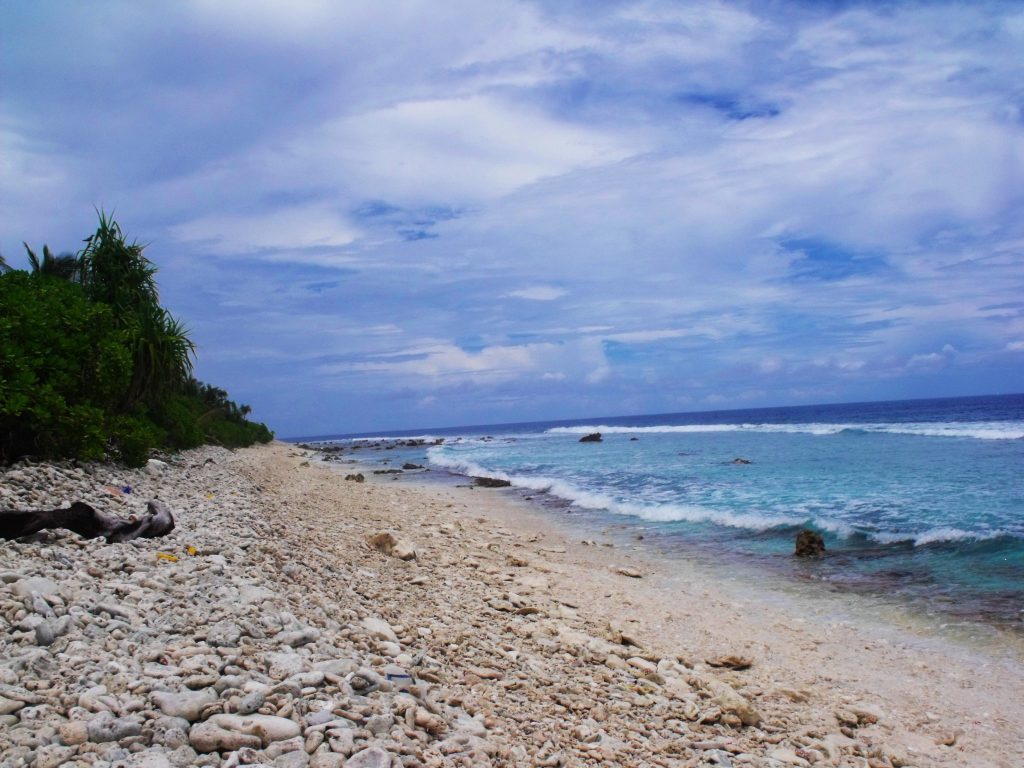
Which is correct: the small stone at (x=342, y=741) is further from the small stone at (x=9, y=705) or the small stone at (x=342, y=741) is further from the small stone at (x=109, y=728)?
the small stone at (x=9, y=705)

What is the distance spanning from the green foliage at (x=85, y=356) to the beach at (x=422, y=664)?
1.07 m

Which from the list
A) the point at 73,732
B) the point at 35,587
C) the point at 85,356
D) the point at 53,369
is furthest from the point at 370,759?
the point at 85,356

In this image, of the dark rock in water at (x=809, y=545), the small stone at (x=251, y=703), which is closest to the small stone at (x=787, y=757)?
the small stone at (x=251, y=703)

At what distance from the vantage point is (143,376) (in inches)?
744

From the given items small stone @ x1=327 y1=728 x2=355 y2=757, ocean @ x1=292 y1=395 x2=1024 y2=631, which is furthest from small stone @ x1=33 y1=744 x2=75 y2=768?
ocean @ x1=292 y1=395 x2=1024 y2=631

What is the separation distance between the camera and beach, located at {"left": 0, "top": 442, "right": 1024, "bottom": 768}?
3668 millimetres

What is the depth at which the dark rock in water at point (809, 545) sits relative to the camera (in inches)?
513

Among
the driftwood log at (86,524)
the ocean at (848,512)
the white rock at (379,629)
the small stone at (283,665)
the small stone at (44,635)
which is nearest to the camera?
the small stone at (44,635)

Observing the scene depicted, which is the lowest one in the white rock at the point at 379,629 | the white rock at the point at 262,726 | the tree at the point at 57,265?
the white rock at the point at 379,629

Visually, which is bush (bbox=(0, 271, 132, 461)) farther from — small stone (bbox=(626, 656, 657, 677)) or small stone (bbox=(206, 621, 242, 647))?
small stone (bbox=(626, 656, 657, 677))

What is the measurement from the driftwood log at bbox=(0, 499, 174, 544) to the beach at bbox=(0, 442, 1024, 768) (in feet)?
0.80

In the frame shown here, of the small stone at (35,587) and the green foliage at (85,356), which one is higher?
the green foliage at (85,356)

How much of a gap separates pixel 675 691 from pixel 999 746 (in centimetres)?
279

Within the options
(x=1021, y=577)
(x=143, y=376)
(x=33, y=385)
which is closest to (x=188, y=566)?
(x=33, y=385)
